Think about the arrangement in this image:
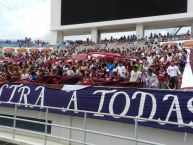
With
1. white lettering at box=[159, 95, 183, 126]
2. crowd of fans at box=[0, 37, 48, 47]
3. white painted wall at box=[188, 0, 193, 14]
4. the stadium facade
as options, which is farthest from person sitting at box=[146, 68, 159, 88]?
crowd of fans at box=[0, 37, 48, 47]

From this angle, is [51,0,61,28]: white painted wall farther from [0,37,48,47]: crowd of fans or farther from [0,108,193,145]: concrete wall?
[0,108,193,145]: concrete wall

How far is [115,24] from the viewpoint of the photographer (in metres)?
45.6

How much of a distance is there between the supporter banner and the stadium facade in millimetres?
27689

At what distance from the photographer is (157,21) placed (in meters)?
42.7

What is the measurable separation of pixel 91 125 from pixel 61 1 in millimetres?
40259

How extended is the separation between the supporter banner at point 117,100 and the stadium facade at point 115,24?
90.8ft

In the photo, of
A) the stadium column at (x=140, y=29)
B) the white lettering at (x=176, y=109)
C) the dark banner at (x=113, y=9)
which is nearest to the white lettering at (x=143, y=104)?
the white lettering at (x=176, y=109)

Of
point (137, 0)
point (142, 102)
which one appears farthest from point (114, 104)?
point (137, 0)

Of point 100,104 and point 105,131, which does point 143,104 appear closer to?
point 100,104

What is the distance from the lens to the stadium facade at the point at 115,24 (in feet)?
135

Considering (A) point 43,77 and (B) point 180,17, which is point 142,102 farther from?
(B) point 180,17

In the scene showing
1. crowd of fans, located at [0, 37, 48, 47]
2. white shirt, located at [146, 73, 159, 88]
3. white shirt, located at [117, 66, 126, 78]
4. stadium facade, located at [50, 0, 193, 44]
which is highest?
stadium facade, located at [50, 0, 193, 44]

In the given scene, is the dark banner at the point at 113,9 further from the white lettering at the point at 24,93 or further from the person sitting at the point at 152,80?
the white lettering at the point at 24,93

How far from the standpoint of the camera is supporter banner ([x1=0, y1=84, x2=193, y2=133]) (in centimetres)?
1037
